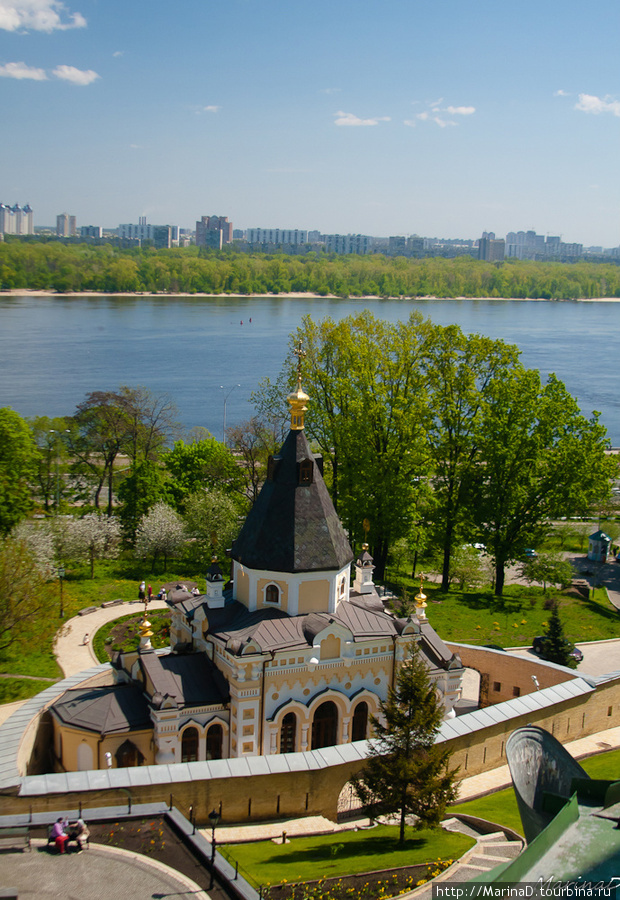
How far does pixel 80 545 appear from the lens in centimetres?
2620

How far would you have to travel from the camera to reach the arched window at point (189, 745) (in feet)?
46.5

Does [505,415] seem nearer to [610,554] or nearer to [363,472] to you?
[363,472]

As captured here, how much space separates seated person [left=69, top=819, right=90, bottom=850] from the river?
39213 mm

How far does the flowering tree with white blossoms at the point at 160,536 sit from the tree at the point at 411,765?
647 inches

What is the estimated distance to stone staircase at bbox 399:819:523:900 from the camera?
896 centimetres

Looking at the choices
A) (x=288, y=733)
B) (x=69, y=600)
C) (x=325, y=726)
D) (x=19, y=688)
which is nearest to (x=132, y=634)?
(x=69, y=600)

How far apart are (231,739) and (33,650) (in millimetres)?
6978

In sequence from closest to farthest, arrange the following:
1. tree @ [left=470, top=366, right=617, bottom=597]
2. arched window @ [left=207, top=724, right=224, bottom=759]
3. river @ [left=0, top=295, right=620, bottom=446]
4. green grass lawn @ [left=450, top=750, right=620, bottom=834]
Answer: green grass lawn @ [left=450, top=750, right=620, bottom=834], arched window @ [left=207, top=724, right=224, bottom=759], tree @ [left=470, top=366, right=617, bottom=597], river @ [left=0, top=295, right=620, bottom=446]

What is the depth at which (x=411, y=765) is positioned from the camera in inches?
420

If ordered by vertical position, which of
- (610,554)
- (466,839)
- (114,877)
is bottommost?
(610,554)

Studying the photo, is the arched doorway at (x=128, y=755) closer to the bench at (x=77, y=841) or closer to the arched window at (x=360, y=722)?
the arched window at (x=360, y=722)

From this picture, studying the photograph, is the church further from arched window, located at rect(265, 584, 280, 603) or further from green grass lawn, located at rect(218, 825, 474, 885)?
green grass lawn, located at rect(218, 825, 474, 885)

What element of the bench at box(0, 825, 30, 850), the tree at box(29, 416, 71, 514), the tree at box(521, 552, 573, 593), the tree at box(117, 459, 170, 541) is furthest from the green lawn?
the tree at box(29, 416, 71, 514)

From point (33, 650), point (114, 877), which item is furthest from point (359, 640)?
point (33, 650)
